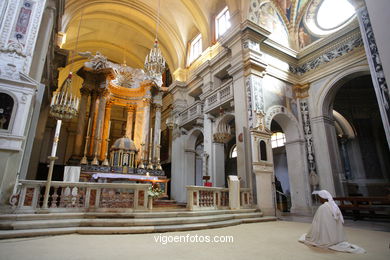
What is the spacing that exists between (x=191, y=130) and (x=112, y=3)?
8.99m

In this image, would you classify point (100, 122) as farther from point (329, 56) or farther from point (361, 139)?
point (361, 139)

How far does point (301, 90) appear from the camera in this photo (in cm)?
1092

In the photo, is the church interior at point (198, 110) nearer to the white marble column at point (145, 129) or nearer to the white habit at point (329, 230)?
the white marble column at point (145, 129)

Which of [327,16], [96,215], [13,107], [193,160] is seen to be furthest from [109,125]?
[327,16]

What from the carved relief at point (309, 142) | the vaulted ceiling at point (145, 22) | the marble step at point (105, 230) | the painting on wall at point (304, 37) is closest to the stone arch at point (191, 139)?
the vaulted ceiling at point (145, 22)

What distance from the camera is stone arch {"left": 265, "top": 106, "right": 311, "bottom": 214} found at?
31.0ft

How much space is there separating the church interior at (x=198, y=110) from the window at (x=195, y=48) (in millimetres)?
92

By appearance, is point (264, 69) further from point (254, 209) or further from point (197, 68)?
point (254, 209)

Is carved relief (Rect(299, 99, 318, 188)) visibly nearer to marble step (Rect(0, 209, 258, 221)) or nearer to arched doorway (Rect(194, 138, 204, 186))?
marble step (Rect(0, 209, 258, 221))

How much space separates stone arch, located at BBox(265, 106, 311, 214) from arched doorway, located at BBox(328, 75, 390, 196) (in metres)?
3.03

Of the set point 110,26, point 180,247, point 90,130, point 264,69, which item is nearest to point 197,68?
point 264,69

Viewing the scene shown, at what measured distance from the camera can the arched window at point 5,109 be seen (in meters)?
5.03

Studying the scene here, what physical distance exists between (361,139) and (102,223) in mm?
13746

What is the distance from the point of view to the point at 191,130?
13.7 metres
